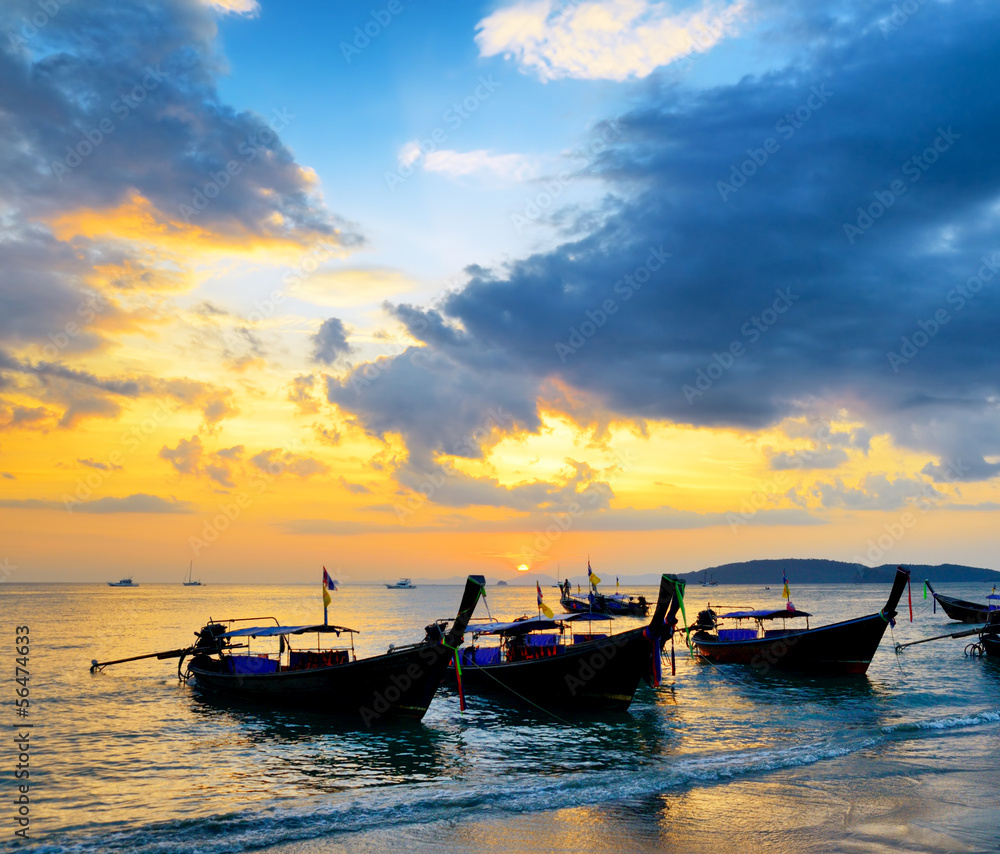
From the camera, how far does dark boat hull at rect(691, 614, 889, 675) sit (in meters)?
36.4

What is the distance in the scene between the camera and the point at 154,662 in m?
50.5

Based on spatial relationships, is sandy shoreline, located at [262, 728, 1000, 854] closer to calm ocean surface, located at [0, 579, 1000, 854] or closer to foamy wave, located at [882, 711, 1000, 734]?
calm ocean surface, located at [0, 579, 1000, 854]

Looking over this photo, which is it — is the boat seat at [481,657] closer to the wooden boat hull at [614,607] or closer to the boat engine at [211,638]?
the boat engine at [211,638]

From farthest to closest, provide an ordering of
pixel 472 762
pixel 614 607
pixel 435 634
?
1. pixel 614 607
2. pixel 435 634
3. pixel 472 762

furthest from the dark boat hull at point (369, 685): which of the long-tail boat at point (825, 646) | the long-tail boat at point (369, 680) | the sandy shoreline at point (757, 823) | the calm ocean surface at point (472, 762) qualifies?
the long-tail boat at point (825, 646)

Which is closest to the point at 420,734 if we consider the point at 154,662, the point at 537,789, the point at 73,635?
the point at 537,789

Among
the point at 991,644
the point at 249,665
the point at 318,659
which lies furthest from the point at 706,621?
the point at 249,665

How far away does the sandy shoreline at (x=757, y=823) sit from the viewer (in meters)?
13.6

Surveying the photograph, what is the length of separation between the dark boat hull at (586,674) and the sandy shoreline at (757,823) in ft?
23.7

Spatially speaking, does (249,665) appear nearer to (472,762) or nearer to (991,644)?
(472,762)

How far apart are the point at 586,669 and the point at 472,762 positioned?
272 inches

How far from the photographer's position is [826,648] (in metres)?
37.1

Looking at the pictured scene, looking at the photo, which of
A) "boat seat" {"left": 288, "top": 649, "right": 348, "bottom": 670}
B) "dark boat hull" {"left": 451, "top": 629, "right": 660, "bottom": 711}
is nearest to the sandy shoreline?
"dark boat hull" {"left": 451, "top": 629, "right": 660, "bottom": 711}

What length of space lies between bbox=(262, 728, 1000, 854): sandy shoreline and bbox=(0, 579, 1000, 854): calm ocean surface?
0.33ft
